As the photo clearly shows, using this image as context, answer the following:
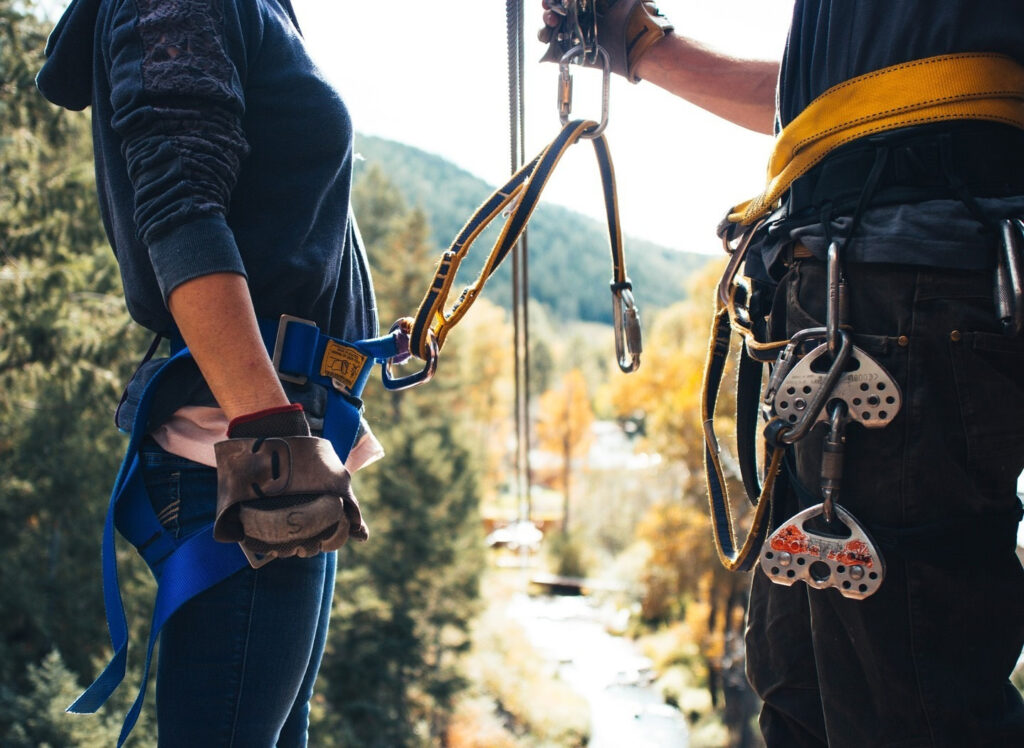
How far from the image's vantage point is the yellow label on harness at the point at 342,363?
124cm

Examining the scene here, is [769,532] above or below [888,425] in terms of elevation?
below

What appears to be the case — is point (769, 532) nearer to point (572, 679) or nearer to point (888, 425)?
point (888, 425)

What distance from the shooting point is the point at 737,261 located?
1.40m

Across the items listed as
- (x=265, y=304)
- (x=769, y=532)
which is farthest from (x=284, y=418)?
(x=769, y=532)

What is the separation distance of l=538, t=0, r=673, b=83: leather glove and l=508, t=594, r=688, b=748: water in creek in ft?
63.0

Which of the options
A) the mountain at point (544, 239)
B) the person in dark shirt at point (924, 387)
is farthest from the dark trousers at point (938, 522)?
the mountain at point (544, 239)

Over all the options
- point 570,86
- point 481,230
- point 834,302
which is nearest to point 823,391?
point 834,302

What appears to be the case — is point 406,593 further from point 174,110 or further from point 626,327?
point 174,110

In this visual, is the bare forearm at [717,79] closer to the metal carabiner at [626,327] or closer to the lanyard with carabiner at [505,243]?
the lanyard with carabiner at [505,243]

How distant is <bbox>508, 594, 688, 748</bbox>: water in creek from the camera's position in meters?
19.6

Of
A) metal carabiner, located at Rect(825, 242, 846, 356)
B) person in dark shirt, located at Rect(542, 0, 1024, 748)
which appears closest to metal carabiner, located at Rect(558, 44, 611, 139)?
person in dark shirt, located at Rect(542, 0, 1024, 748)

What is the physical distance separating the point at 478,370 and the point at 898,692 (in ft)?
114

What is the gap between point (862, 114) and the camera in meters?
1.17

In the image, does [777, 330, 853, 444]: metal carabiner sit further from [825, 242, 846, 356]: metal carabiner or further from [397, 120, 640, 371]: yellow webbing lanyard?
[397, 120, 640, 371]: yellow webbing lanyard
